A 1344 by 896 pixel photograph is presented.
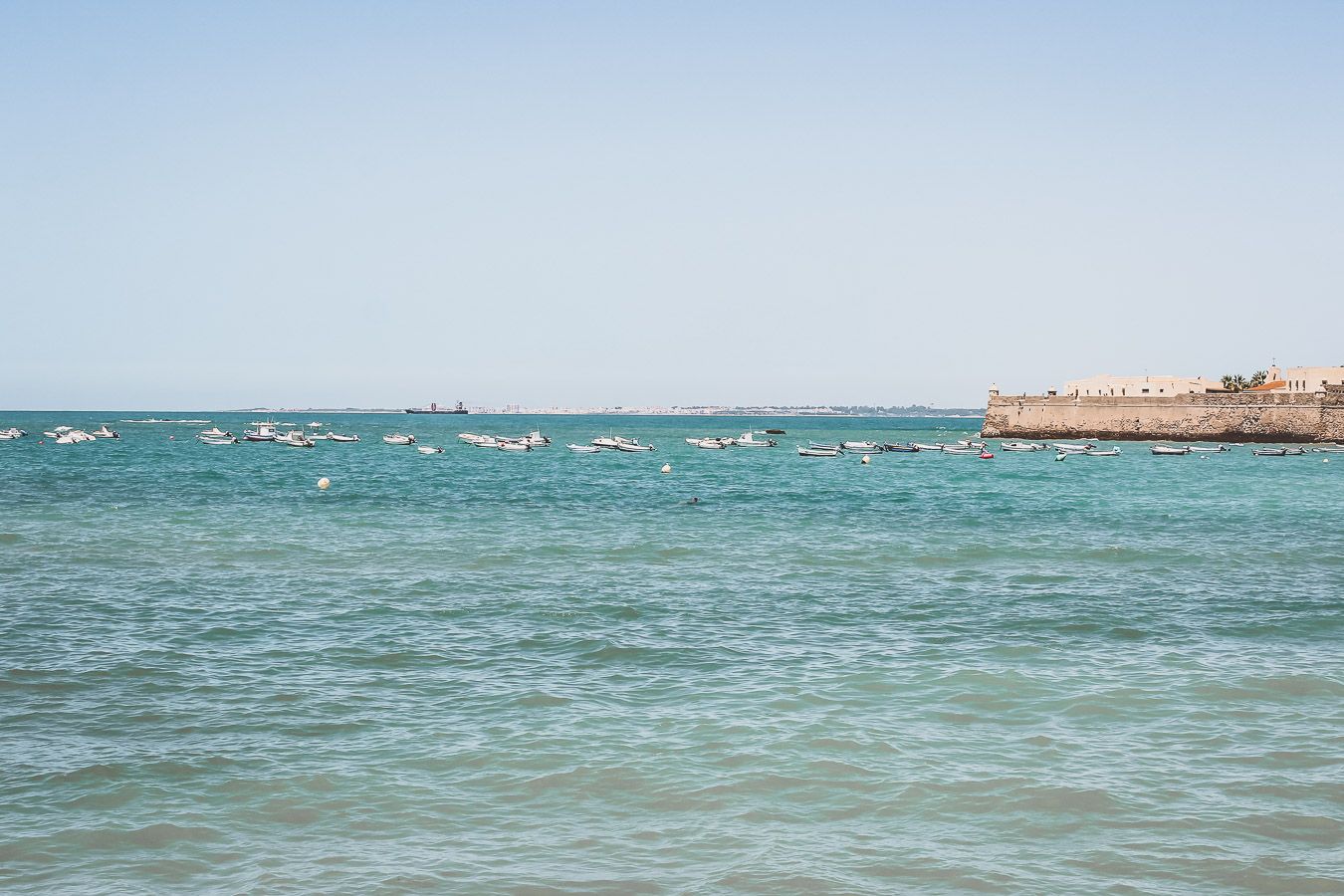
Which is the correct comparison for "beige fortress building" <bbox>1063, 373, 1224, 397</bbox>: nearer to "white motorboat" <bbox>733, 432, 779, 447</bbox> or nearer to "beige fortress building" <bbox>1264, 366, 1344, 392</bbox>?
"beige fortress building" <bbox>1264, 366, 1344, 392</bbox>

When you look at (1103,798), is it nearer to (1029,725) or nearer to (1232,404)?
(1029,725)

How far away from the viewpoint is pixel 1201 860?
9078mm

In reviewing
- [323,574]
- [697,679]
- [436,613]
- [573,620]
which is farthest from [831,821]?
[323,574]

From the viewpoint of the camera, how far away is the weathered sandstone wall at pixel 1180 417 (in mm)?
112375

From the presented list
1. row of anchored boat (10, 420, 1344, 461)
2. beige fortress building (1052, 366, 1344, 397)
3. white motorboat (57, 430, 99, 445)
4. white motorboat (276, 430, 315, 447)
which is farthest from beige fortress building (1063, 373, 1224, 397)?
white motorboat (57, 430, 99, 445)

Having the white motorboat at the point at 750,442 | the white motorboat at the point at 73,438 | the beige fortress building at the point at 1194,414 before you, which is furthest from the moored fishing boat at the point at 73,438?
the beige fortress building at the point at 1194,414

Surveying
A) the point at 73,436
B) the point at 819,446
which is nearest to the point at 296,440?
the point at 73,436

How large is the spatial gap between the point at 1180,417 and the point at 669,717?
400 ft

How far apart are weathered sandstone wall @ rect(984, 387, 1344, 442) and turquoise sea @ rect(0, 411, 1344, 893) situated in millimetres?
93422

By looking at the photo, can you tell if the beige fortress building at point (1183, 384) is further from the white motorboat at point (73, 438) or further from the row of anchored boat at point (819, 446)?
the white motorboat at point (73, 438)

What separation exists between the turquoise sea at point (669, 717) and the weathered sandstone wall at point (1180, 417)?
93.4 m

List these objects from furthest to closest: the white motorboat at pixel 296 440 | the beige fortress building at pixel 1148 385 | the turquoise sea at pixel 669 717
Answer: the beige fortress building at pixel 1148 385 < the white motorboat at pixel 296 440 < the turquoise sea at pixel 669 717

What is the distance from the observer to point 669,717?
42.9ft

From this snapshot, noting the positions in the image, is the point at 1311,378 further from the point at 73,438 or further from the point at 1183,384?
the point at 73,438
